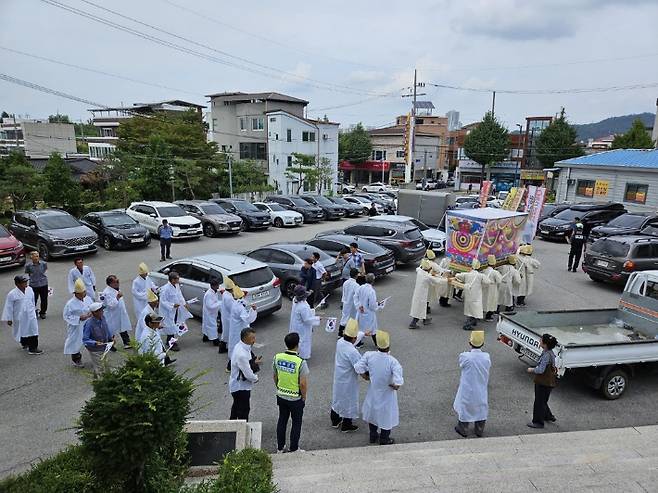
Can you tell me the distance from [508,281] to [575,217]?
14.2 metres

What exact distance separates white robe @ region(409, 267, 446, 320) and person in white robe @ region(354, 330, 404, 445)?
450cm

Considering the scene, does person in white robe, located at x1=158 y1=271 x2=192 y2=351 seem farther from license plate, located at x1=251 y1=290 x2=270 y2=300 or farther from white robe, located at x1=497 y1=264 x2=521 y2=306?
white robe, located at x1=497 y1=264 x2=521 y2=306

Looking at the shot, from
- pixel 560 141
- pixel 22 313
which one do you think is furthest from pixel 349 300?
pixel 560 141

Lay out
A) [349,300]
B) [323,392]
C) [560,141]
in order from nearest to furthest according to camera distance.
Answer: [323,392] → [349,300] → [560,141]

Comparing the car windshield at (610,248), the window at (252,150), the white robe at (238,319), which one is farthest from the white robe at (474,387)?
the window at (252,150)

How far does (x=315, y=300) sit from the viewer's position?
11.5 meters

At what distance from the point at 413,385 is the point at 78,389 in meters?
5.54

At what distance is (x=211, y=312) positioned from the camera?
909cm

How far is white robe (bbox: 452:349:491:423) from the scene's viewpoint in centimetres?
624

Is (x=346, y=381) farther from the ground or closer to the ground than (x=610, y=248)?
closer to the ground

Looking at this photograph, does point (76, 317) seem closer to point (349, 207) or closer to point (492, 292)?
point (492, 292)

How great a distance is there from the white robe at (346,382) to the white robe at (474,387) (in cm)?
147

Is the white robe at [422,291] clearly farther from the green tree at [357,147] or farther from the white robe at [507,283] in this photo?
the green tree at [357,147]

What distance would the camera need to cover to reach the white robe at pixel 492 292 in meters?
10.6
